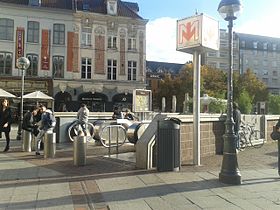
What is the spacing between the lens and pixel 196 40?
34.4ft

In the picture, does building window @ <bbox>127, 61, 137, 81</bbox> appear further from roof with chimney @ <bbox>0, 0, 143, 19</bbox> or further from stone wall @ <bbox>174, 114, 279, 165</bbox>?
stone wall @ <bbox>174, 114, 279, 165</bbox>

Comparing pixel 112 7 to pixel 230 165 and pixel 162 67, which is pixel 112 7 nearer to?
pixel 230 165

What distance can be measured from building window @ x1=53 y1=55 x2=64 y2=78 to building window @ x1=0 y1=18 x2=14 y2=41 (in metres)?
4.69

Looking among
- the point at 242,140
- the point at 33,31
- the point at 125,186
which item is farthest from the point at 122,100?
the point at 125,186

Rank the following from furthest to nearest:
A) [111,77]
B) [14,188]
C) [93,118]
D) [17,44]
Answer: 1. [111,77]
2. [17,44]
3. [93,118]
4. [14,188]

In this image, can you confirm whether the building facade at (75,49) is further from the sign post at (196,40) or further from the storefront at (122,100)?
the sign post at (196,40)

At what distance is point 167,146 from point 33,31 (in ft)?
108

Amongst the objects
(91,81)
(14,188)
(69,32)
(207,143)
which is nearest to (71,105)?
(91,81)

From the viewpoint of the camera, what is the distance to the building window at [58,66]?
3966cm

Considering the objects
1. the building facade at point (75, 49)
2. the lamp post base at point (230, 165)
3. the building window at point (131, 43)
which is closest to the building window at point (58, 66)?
the building facade at point (75, 49)

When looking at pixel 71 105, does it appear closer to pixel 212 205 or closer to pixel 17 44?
pixel 17 44

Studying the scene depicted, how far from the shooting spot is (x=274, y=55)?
10406 cm

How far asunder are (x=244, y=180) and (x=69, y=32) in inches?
1356

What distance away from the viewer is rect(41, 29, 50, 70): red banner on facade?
39.2 m
